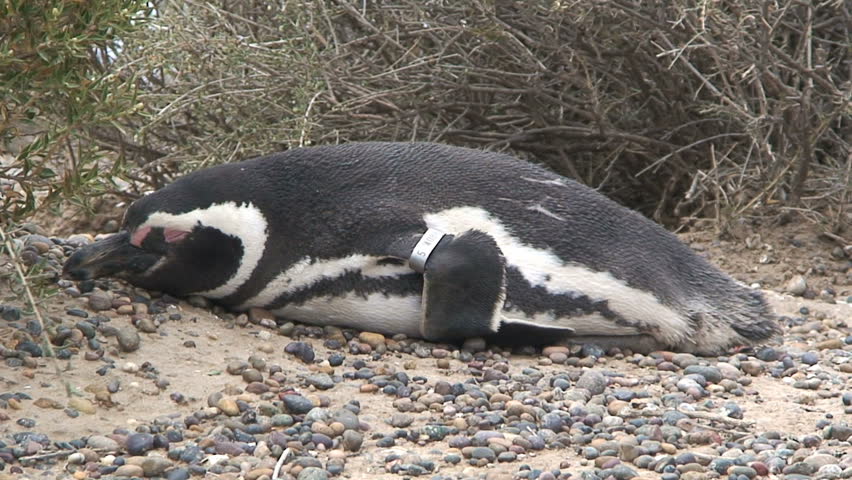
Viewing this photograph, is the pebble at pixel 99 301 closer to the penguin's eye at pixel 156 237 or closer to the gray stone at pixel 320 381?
the penguin's eye at pixel 156 237

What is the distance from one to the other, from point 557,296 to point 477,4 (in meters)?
1.93

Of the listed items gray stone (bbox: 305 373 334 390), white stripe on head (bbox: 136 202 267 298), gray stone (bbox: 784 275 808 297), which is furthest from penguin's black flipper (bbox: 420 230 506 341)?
gray stone (bbox: 784 275 808 297)

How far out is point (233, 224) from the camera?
4.21m

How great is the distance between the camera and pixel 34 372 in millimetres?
3523

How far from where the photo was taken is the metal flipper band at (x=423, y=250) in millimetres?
4043

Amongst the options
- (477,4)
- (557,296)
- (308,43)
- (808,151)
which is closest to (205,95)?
(308,43)

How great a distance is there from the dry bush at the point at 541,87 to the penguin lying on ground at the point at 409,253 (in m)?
1.26

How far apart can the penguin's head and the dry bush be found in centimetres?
134

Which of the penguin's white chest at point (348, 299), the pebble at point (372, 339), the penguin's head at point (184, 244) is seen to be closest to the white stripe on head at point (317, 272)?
the penguin's white chest at point (348, 299)

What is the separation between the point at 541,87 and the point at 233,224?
7.59 feet

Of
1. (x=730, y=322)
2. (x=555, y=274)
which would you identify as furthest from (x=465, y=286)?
(x=730, y=322)

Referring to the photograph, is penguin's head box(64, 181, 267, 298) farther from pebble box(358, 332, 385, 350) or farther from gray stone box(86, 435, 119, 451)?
gray stone box(86, 435, 119, 451)

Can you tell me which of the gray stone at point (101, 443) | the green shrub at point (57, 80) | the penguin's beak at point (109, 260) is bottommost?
the gray stone at point (101, 443)

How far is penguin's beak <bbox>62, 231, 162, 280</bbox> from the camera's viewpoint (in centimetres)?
411
